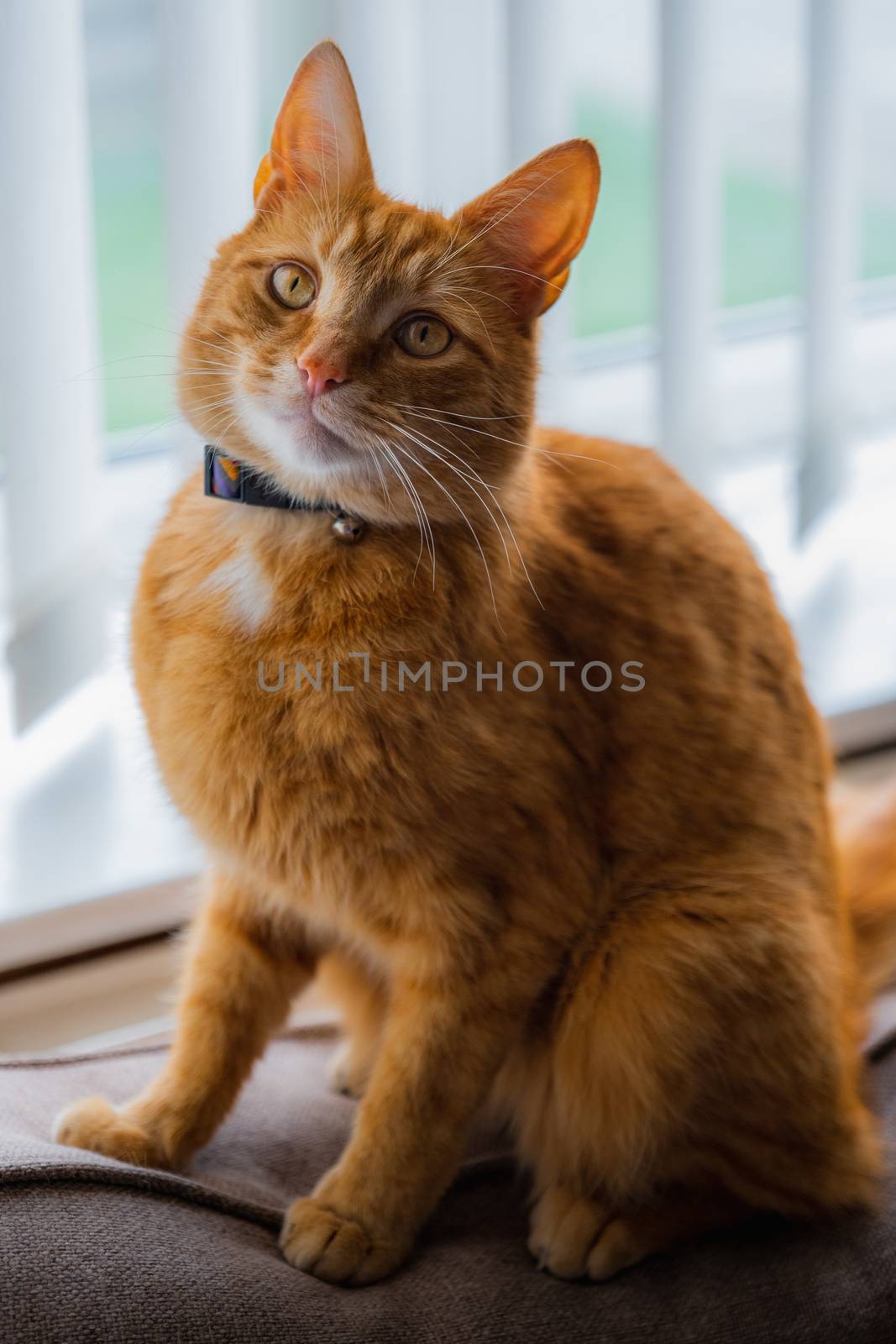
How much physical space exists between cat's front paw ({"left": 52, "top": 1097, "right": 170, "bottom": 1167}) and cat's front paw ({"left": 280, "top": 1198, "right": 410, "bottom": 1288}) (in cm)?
14

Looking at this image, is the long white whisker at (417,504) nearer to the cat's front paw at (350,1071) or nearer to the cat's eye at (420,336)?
the cat's eye at (420,336)

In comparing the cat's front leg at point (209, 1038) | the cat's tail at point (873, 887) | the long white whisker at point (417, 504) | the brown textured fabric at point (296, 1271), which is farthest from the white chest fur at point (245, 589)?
the cat's tail at point (873, 887)

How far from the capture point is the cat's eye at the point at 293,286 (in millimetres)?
1050

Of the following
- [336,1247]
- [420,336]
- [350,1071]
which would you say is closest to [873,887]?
[350,1071]

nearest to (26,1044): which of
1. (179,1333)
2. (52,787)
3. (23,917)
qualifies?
(23,917)

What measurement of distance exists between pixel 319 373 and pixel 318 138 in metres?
0.23

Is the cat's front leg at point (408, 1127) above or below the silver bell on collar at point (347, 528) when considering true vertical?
below

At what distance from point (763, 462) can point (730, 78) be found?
1.94 feet

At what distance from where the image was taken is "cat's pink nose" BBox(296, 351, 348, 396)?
972mm

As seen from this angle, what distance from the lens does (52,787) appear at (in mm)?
1735

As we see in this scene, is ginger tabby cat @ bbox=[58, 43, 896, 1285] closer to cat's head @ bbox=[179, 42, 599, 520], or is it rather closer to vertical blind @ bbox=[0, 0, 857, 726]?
cat's head @ bbox=[179, 42, 599, 520]

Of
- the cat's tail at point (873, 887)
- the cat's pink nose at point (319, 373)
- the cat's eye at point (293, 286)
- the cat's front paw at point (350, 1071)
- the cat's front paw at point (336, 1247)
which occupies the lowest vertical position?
the cat's front paw at point (350, 1071)

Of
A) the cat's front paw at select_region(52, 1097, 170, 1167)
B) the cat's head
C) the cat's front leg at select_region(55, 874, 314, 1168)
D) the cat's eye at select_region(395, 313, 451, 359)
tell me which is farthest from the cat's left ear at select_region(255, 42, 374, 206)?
the cat's front paw at select_region(52, 1097, 170, 1167)

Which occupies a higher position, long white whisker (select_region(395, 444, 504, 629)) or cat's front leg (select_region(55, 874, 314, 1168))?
long white whisker (select_region(395, 444, 504, 629))
